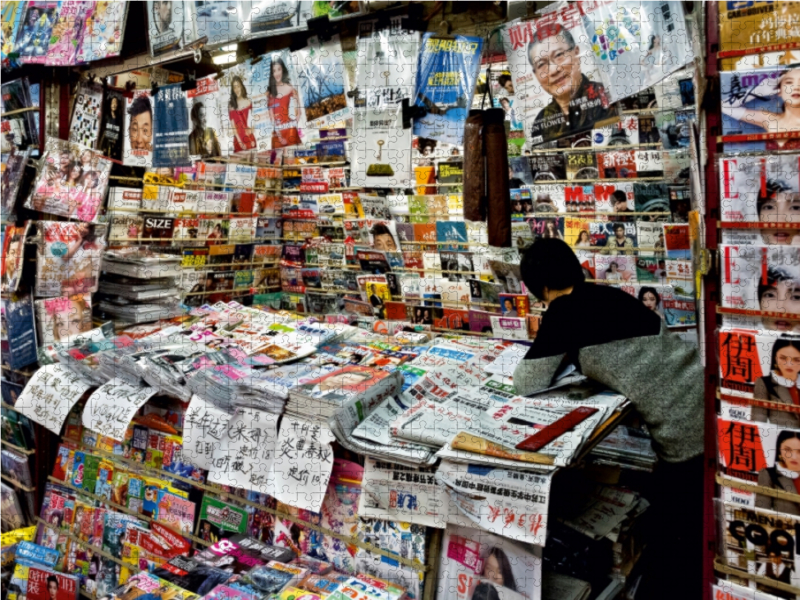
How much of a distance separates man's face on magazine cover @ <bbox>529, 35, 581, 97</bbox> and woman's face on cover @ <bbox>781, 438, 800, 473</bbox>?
1.23m

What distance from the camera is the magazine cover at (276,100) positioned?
2.67m

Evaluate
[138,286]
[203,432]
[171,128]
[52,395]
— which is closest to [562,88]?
[203,432]

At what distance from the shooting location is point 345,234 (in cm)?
493

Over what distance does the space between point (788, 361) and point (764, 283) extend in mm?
182

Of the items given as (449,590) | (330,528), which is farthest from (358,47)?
(449,590)

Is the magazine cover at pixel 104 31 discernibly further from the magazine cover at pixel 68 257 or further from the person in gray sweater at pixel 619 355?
the person in gray sweater at pixel 619 355

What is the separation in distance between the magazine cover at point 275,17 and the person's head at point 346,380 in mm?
1425

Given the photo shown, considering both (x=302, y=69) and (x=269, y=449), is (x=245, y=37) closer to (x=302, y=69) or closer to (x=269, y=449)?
(x=302, y=69)

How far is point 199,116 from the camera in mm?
3039

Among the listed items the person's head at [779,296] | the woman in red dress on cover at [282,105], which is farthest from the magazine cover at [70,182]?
the person's head at [779,296]

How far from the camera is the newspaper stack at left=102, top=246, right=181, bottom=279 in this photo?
3.41m

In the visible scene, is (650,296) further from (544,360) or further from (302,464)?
(302,464)

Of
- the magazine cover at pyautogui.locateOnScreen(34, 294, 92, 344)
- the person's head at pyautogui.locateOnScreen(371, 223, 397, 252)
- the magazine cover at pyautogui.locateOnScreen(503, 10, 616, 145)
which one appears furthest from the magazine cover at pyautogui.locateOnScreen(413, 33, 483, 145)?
the magazine cover at pyautogui.locateOnScreen(34, 294, 92, 344)

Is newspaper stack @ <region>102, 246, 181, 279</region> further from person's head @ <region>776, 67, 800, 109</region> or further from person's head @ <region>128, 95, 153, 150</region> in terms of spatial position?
person's head @ <region>776, 67, 800, 109</region>
